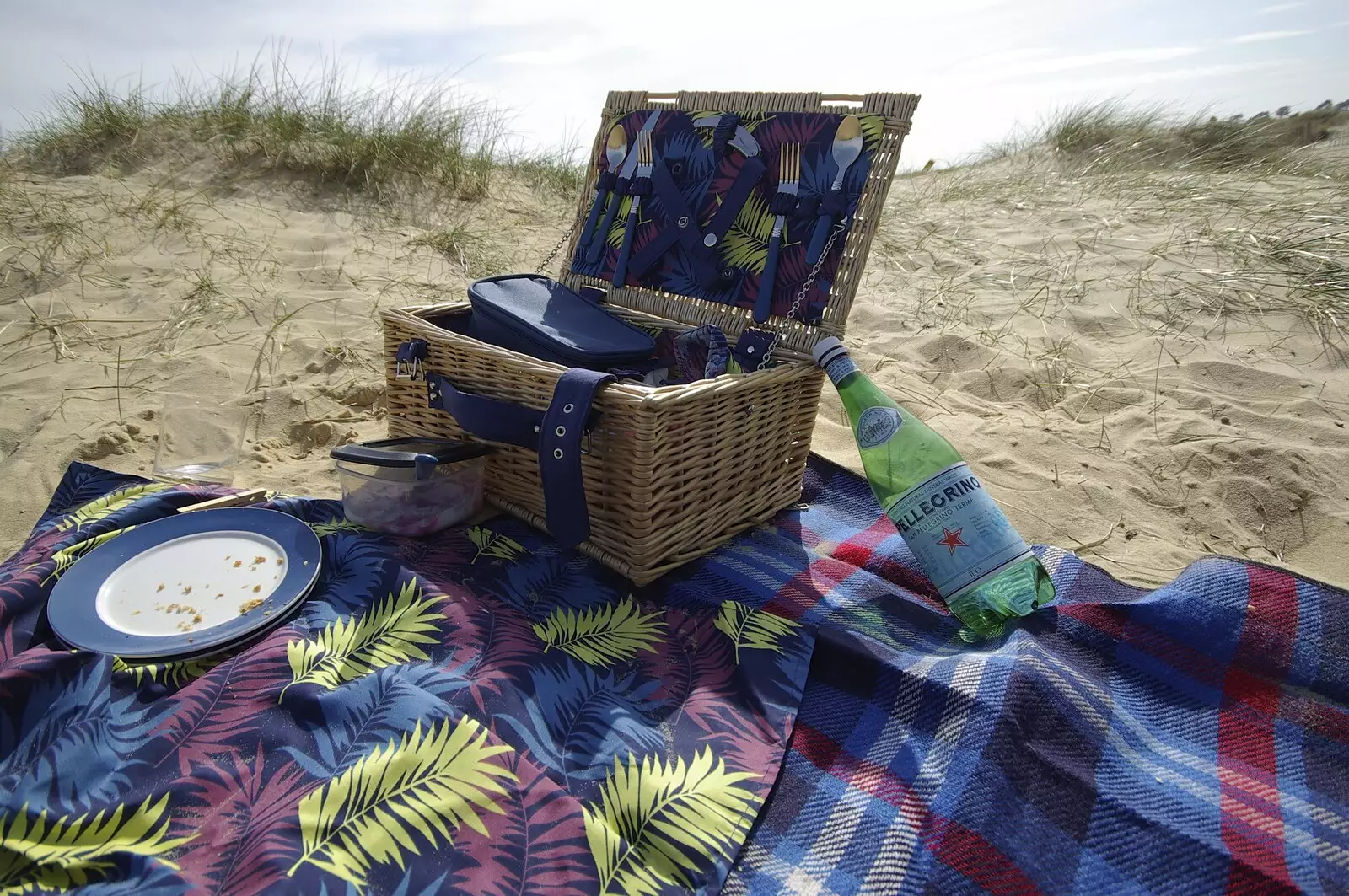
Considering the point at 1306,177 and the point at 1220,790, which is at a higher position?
the point at 1306,177

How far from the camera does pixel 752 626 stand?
4.34 feet

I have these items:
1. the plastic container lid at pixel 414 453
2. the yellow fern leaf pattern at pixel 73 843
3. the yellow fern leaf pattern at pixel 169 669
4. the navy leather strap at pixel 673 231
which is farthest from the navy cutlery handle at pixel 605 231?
the yellow fern leaf pattern at pixel 73 843

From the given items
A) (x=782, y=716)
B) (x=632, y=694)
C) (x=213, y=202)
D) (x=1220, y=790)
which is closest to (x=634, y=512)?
(x=632, y=694)

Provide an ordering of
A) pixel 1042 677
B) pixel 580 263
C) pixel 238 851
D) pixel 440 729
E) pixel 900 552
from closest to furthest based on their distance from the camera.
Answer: pixel 238 851 → pixel 440 729 → pixel 1042 677 → pixel 900 552 → pixel 580 263

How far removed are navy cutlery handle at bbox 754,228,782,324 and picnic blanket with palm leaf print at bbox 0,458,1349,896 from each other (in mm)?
706

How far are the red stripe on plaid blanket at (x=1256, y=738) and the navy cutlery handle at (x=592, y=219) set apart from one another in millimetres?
1738

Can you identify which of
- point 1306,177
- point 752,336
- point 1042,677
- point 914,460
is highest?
point 1306,177

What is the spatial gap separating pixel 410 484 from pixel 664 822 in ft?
2.69

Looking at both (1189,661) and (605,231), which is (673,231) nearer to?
(605,231)

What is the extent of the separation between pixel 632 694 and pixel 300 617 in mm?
564

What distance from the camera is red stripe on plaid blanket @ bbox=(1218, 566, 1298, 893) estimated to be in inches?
37.0

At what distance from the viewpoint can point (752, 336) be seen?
165 cm

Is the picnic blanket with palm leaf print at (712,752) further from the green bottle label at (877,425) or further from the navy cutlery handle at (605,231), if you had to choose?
the navy cutlery handle at (605,231)

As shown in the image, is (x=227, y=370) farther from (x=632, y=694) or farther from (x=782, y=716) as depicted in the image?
(x=782, y=716)
